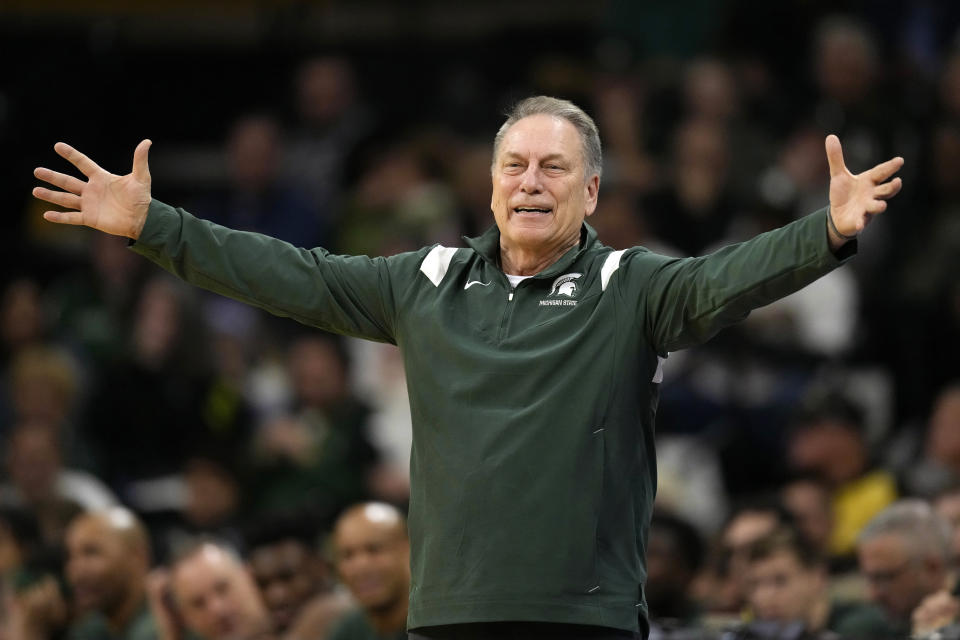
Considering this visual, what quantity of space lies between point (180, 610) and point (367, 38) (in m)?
6.31

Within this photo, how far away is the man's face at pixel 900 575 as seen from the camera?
6336mm

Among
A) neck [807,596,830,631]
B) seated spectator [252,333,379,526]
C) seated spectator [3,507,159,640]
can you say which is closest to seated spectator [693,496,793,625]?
neck [807,596,830,631]

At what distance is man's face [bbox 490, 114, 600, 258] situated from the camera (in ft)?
13.5

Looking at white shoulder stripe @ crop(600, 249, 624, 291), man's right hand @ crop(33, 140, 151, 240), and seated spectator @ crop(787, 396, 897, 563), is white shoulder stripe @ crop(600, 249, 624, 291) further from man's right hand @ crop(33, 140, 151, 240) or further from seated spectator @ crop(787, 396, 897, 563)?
seated spectator @ crop(787, 396, 897, 563)

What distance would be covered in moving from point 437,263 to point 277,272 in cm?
40

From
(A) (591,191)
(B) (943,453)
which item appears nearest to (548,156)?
(A) (591,191)

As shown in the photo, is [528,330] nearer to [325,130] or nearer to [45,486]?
[45,486]

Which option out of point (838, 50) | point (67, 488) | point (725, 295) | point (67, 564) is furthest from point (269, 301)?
point (838, 50)

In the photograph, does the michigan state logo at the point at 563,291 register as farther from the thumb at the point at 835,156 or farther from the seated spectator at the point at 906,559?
the seated spectator at the point at 906,559

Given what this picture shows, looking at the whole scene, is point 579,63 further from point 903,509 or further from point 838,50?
point 903,509

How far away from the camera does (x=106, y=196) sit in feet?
13.5

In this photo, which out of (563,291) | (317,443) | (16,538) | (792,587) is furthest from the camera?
(317,443)

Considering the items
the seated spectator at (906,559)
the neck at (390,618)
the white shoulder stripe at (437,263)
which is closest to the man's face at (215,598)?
the neck at (390,618)

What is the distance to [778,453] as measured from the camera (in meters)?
8.67
